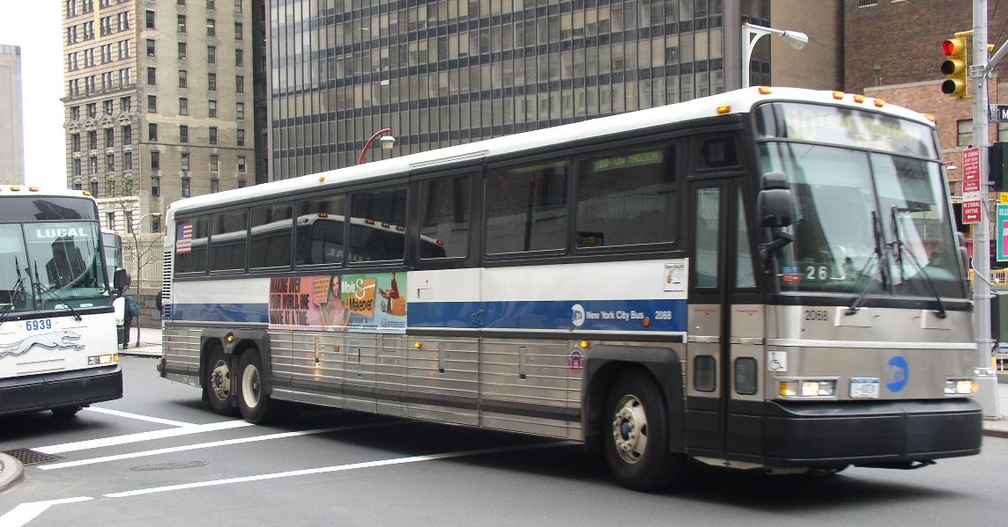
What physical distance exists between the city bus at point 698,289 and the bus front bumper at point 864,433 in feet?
0.06

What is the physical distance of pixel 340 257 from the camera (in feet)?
47.5

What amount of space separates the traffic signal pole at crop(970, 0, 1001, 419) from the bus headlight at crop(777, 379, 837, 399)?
776 centimetres

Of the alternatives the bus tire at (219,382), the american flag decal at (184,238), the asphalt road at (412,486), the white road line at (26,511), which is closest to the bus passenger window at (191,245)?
the american flag decal at (184,238)

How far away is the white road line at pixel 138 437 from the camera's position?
14.4m

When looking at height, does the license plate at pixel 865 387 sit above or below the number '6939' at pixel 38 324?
below

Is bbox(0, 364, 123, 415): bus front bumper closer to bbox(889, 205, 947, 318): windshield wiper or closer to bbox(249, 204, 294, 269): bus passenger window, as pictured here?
bbox(249, 204, 294, 269): bus passenger window

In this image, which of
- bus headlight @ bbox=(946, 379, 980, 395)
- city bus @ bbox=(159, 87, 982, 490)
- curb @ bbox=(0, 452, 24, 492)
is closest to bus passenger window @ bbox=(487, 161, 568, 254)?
city bus @ bbox=(159, 87, 982, 490)

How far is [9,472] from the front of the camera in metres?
11.7

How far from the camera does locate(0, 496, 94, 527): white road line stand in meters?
9.52

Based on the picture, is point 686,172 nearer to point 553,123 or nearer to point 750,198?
point 750,198

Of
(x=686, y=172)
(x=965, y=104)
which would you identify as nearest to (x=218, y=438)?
(x=686, y=172)

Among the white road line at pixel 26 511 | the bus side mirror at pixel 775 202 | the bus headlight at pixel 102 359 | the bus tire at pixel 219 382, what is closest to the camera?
the bus side mirror at pixel 775 202

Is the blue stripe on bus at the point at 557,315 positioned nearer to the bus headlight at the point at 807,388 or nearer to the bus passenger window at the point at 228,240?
the bus headlight at the point at 807,388

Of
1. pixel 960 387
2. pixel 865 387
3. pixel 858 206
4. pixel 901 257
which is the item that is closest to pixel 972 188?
pixel 960 387
